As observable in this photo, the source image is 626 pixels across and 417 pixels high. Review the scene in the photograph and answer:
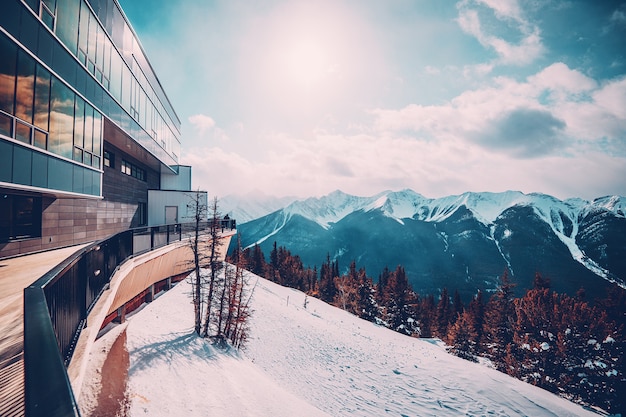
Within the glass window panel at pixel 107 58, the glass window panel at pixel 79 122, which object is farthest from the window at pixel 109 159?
the glass window panel at pixel 79 122

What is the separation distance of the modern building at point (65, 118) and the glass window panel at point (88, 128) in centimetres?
4

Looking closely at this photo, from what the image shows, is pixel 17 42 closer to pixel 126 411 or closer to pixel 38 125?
pixel 38 125

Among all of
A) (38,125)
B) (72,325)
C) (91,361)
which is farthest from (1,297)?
(38,125)

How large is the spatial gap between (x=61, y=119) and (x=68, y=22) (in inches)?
167

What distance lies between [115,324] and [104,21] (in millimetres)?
15268

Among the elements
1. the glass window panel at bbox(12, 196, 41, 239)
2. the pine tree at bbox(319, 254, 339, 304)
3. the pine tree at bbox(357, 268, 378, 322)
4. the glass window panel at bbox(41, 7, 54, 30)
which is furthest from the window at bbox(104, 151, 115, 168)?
the pine tree at bbox(319, 254, 339, 304)

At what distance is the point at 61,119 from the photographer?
10.7m

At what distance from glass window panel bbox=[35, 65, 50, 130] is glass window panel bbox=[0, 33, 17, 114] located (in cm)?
100

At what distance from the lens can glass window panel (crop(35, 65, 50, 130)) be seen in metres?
9.35

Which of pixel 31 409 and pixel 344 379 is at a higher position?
pixel 31 409

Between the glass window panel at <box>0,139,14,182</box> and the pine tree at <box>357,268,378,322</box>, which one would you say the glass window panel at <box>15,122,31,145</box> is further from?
the pine tree at <box>357,268,378,322</box>

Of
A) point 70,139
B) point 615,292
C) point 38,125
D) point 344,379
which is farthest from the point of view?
point 615,292

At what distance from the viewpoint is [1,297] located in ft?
19.8

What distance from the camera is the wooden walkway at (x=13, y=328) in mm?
2748
